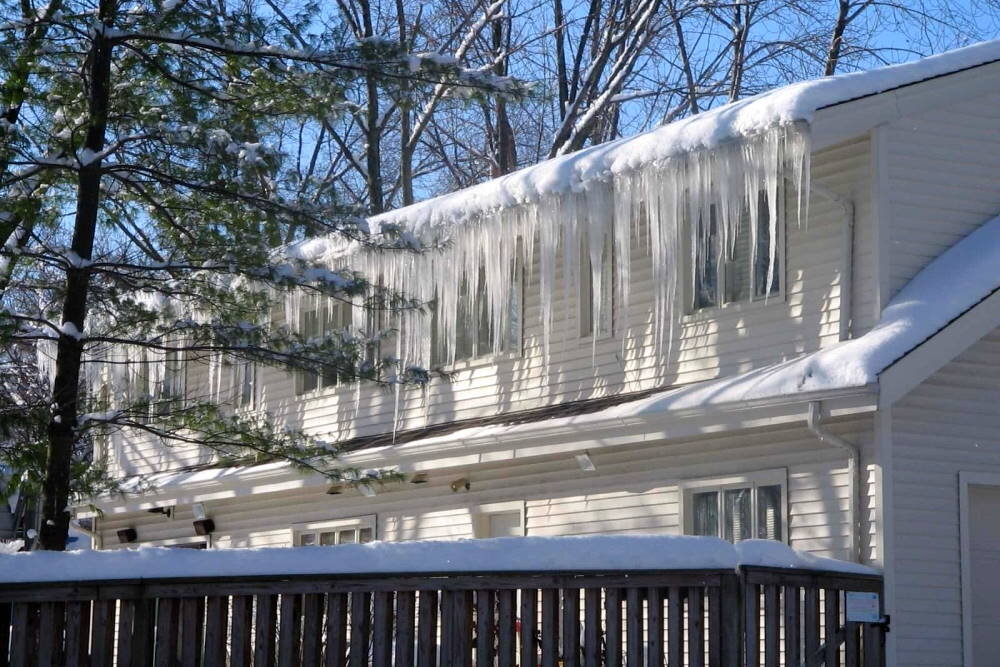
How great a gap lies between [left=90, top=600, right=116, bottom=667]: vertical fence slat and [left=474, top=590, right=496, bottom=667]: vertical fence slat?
165 centimetres

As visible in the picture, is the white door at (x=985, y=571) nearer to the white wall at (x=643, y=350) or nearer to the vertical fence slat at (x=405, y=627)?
the white wall at (x=643, y=350)

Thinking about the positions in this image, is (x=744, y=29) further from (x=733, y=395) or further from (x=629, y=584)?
(x=629, y=584)

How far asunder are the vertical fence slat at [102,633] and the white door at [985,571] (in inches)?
258

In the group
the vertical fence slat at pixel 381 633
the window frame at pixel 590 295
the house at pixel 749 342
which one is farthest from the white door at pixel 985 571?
the vertical fence slat at pixel 381 633

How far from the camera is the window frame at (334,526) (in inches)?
609

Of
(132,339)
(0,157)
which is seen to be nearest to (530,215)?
(132,339)

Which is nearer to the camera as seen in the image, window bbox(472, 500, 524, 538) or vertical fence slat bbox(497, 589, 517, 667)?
vertical fence slat bbox(497, 589, 517, 667)

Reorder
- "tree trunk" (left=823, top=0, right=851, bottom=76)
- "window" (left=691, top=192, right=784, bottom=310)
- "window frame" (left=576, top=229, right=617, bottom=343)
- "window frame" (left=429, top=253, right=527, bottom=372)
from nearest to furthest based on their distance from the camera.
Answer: "window" (left=691, top=192, right=784, bottom=310), "window frame" (left=576, top=229, right=617, bottom=343), "window frame" (left=429, top=253, right=527, bottom=372), "tree trunk" (left=823, top=0, right=851, bottom=76)

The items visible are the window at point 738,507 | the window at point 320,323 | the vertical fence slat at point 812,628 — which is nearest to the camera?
the vertical fence slat at point 812,628

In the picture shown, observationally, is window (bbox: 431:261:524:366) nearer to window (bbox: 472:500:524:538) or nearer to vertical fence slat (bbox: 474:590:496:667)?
window (bbox: 472:500:524:538)

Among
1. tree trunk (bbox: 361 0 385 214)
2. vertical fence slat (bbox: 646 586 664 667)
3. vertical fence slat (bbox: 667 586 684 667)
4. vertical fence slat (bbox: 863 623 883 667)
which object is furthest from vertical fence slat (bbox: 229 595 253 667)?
tree trunk (bbox: 361 0 385 214)

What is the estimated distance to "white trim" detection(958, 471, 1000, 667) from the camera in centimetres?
1086

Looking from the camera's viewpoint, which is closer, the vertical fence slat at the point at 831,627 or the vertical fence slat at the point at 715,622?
the vertical fence slat at the point at 715,622

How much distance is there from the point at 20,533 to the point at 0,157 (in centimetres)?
2833
